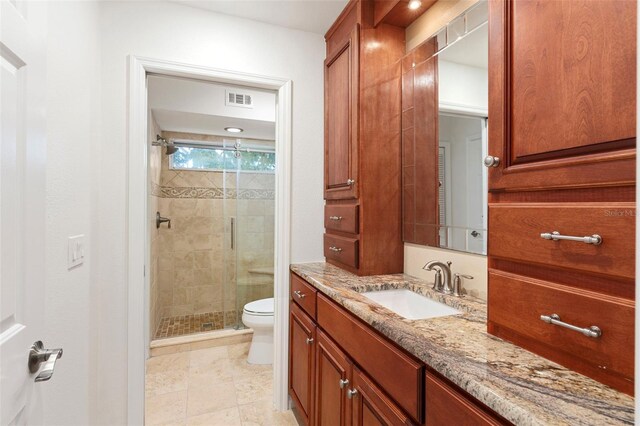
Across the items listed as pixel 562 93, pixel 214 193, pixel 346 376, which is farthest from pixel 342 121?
pixel 214 193

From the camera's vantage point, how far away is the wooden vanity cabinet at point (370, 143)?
1.65 meters

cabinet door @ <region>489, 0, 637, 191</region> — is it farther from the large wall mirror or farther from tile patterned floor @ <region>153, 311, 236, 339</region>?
tile patterned floor @ <region>153, 311, 236, 339</region>

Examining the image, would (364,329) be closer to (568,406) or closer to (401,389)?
(401,389)

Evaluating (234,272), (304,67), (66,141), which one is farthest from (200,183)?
(66,141)

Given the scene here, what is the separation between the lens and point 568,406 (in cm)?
56

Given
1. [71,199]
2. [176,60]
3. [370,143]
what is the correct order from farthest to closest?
[176,60]
[370,143]
[71,199]

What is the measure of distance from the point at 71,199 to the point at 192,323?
2.44 meters

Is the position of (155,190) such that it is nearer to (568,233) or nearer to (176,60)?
(176,60)

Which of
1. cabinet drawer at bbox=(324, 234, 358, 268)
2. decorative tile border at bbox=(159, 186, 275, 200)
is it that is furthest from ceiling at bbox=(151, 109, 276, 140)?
cabinet drawer at bbox=(324, 234, 358, 268)

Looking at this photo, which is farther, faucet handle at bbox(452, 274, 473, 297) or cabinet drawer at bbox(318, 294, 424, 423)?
faucet handle at bbox(452, 274, 473, 297)

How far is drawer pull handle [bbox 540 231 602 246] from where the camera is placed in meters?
0.63

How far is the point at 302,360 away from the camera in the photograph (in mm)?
1737

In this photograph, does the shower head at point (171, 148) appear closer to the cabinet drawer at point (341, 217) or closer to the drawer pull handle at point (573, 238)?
the cabinet drawer at point (341, 217)

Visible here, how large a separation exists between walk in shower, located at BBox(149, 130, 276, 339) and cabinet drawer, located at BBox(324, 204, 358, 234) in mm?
1526
